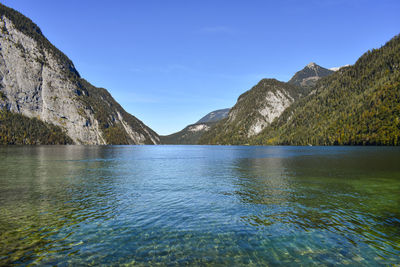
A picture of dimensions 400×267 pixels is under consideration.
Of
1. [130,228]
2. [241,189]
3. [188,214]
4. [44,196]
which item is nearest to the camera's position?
[130,228]

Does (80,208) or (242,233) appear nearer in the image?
(242,233)

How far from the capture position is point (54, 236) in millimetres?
15492

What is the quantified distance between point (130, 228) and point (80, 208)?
27.4ft

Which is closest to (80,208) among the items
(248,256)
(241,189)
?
(248,256)

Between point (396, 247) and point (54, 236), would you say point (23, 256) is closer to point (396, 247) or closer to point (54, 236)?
point (54, 236)

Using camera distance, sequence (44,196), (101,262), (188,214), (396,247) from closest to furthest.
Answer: (101,262)
(396,247)
(188,214)
(44,196)

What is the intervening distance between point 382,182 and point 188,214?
33.7 m

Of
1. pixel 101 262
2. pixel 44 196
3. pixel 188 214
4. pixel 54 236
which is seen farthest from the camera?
pixel 44 196

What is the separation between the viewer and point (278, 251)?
13.7 metres

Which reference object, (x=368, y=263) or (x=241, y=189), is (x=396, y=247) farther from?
(x=241, y=189)

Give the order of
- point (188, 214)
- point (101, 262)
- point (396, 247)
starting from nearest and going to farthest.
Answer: point (101, 262) → point (396, 247) → point (188, 214)

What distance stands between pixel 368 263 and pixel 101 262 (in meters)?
13.9

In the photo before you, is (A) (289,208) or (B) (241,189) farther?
(B) (241,189)

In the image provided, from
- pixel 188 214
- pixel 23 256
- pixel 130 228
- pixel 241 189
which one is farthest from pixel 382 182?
pixel 23 256
